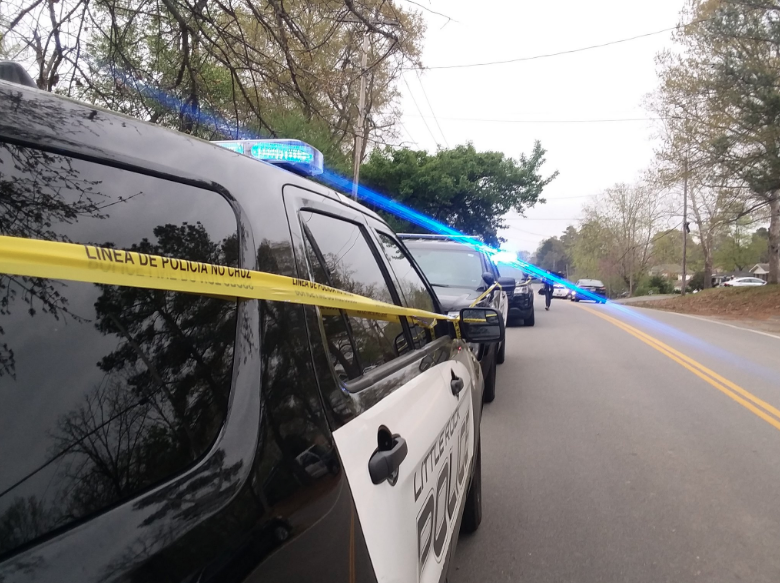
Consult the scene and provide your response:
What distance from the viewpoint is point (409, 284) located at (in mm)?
3359

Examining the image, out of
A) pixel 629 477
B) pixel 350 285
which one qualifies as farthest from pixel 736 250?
pixel 350 285

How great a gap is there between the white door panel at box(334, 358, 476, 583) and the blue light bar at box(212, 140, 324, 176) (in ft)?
2.84

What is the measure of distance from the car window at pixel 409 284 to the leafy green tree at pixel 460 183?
19955 millimetres

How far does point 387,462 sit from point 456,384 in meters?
1.47

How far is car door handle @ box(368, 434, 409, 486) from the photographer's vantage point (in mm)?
1729

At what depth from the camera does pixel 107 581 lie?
1017 mm

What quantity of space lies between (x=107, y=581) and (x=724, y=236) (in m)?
70.8

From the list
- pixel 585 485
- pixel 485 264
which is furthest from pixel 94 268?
pixel 485 264

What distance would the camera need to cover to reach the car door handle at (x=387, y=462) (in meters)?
1.73

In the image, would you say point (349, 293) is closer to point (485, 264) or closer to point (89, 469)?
point (89, 469)

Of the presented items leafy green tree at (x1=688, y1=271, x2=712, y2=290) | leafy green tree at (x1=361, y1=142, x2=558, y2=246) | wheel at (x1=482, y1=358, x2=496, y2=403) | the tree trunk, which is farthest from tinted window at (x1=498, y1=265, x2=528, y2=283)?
leafy green tree at (x1=688, y1=271, x2=712, y2=290)

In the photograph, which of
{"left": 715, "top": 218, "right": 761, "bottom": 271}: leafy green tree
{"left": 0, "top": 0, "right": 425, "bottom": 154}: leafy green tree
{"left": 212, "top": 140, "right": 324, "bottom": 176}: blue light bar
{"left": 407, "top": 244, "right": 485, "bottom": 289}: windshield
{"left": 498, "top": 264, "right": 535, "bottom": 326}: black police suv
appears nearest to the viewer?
{"left": 212, "top": 140, "right": 324, "bottom": 176}: blue light bar

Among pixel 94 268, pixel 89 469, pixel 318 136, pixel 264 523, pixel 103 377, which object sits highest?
pixel 318 136

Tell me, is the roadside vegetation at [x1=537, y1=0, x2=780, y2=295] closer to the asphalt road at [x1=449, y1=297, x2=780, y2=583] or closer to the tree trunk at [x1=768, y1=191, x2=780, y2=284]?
the tree trunk at [x1=768, y1=191, x2=780, y2=284]
